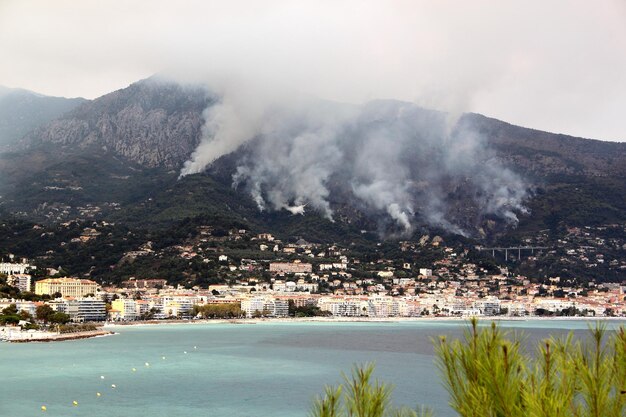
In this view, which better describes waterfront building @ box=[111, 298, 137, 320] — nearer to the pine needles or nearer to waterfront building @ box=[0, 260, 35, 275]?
waterfront building @ box=[0, 260, 35, 275]

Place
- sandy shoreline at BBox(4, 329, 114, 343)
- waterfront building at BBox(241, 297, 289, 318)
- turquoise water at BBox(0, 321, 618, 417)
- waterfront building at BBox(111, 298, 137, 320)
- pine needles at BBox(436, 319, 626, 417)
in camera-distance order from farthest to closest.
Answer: waterfront building at BBox(241, 297, 289, 318) < waterfront building at BBox(111, 298, 137, 320) < sandy shoreline at BBox(4, 329, 114, 343) < turquoise water at BBox(0, 321, 618, 417) < pine needles at BBox(436, 319, 626, 417)

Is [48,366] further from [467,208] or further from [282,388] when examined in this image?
[467,208]

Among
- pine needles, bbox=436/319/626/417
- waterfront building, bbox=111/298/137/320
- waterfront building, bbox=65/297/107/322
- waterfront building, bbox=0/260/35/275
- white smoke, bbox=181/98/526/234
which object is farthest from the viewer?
white smoke, bbox=181/98/526/234

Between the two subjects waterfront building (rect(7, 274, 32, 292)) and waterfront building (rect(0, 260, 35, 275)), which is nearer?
waterfront building (rect(7, 274, 32, 292))

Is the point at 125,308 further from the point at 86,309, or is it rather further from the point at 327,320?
the point at 327,320

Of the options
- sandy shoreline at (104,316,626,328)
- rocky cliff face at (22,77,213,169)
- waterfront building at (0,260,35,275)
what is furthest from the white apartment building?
rocky cliff face at (22,77,213,169)

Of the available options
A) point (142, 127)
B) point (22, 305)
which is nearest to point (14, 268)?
point (22, 305)

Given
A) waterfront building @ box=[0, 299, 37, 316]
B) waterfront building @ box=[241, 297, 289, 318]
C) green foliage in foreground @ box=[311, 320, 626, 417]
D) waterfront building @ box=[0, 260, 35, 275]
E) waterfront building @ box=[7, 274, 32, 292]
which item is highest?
waterfront building @ box=[0, 260, 35, 275]
